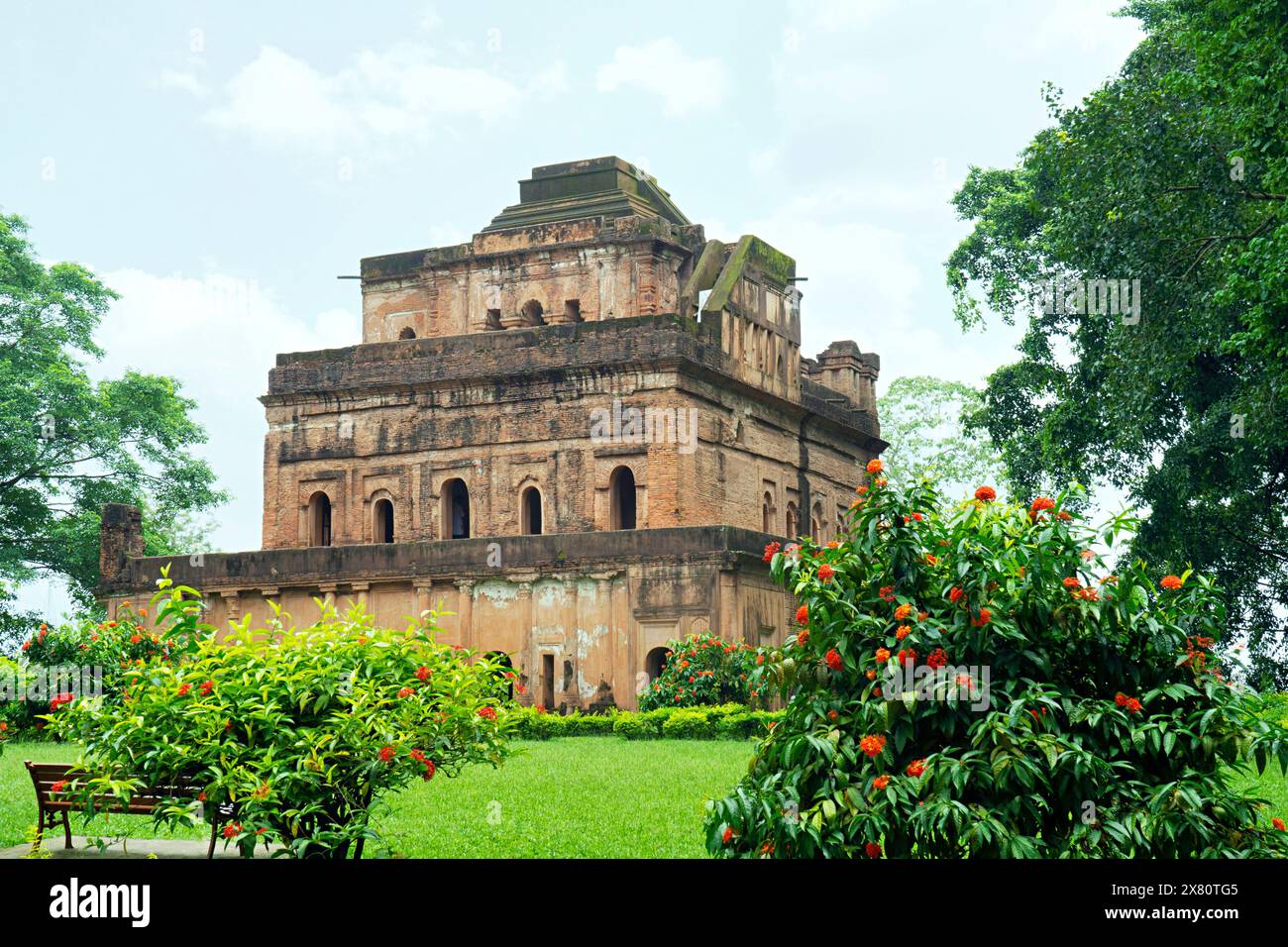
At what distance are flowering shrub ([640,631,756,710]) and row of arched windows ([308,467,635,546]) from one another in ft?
20.6

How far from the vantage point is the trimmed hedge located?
20938mm

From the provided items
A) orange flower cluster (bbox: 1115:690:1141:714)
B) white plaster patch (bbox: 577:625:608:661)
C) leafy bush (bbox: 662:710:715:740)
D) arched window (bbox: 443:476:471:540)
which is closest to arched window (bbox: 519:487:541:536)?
arched window (bbox: 443:476:471:540)

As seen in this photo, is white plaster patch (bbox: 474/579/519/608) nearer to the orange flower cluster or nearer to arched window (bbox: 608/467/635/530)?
arched window (bbox: 608/467/635/530)

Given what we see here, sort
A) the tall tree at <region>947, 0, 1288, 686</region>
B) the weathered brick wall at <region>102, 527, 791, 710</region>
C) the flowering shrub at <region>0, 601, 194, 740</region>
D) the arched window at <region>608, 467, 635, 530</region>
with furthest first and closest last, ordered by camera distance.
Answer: the arched window at <region>608, 467, 635, 530</region> < the weathered brick wall at <region>102, 527, 791, 710</region> < the flowering shrub at <region>0, 601, 194, 740</region> < the tall tree at <region>947, 0, 1288, 686</region>

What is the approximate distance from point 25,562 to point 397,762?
98.2 feet

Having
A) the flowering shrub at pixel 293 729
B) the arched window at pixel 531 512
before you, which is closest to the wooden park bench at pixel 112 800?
the flowering shrub at pixel 293 729

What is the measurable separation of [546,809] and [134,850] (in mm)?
4147

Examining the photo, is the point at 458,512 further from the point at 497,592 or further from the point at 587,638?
the point at 587,638

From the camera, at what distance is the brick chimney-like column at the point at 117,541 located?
99.6ft

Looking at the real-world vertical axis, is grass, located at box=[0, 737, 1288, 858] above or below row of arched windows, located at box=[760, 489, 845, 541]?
below

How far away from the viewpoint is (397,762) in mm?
8805

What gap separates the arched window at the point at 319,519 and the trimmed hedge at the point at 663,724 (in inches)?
441
